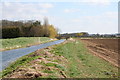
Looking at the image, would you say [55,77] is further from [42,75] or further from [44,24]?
[44,24]

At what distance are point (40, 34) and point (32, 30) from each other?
6.24m

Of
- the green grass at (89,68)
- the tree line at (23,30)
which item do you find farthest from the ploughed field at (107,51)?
the tree line at (23,30)

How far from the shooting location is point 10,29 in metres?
81.6

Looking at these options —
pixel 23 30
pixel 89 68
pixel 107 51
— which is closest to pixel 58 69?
pixel 89 68

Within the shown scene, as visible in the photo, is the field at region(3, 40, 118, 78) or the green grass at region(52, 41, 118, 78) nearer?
the field at region(3, 40, 118, 78)

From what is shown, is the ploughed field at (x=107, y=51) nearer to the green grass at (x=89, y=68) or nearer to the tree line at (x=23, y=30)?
the green grass at (x=89, y=68)

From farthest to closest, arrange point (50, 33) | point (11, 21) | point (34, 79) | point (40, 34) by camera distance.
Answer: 1. point (50, 33)
2. point (11, 21)
3. point (40, 34)
4. point (34, 79)

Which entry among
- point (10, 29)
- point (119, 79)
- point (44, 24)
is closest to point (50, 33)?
point (44, 24)

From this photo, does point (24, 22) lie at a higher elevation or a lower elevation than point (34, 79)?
higher

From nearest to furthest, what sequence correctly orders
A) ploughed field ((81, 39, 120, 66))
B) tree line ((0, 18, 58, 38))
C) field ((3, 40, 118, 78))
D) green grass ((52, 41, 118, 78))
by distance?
field ((3, 40, 118, 78)), green grass ((52, 41, 118, 78)), ploughed field ((81, 39, 120, 66)), tree line ((0, 18, 58, 38))

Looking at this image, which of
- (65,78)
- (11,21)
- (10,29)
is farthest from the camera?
(11,21)

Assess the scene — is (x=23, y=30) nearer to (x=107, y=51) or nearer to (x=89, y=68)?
(x=107, y=51)

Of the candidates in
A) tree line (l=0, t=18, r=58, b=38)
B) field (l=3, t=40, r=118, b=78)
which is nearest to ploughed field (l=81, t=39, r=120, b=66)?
field (l=3, t=40, r=118, b=78)

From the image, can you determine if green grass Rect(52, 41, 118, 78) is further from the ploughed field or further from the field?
the ploughed field
